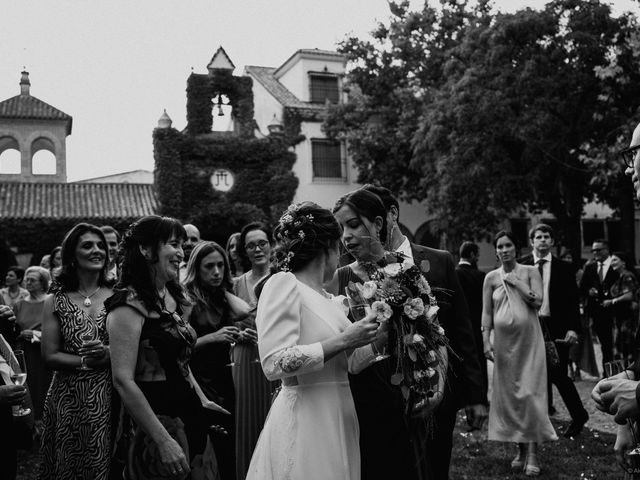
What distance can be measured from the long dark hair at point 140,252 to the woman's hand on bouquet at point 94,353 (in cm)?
68

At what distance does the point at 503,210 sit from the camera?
2608cm

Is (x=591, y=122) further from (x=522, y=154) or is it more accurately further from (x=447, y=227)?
(x=447, y=227)

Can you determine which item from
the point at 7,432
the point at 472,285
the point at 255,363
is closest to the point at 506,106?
the point at 472,285

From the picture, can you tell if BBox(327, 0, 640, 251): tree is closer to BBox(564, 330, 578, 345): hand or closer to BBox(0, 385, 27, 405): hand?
BBox(564, 330, 578, 345): hand

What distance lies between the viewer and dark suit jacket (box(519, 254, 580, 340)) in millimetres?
8914

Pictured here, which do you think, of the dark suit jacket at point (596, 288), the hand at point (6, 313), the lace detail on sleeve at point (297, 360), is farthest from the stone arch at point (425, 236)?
the lace detail on sleeve at point (297, 360)

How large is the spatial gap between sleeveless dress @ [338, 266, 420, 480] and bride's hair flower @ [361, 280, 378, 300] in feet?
1.59

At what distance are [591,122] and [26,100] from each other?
116 feet

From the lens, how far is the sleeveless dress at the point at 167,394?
3.58 metres

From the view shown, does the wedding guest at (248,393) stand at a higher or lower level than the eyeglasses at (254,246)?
lower

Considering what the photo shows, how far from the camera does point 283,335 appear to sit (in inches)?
130

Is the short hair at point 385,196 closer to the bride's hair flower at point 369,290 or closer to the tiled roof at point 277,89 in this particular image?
the bride's hair flower at point 369,290

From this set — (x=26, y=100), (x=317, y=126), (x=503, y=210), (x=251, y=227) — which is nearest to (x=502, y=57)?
(x=503, y=210)

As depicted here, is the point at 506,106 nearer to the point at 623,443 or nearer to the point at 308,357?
the point at 623,443
